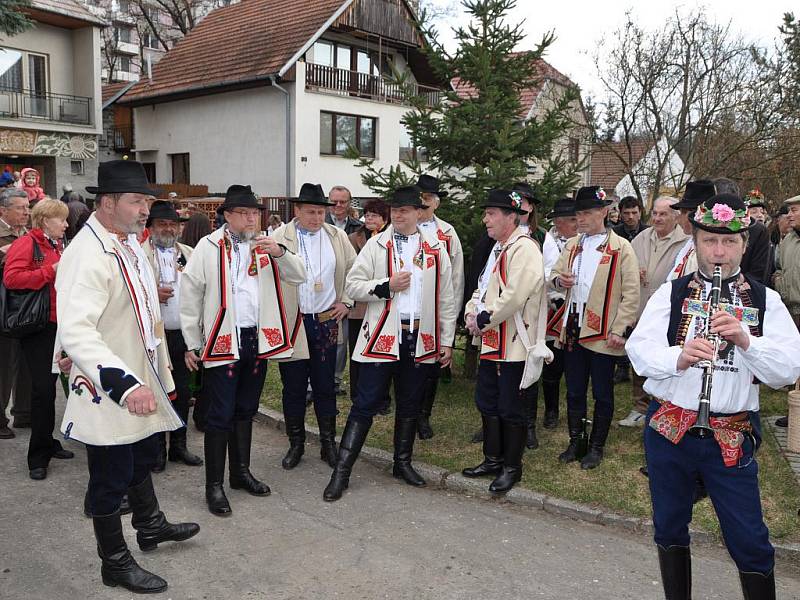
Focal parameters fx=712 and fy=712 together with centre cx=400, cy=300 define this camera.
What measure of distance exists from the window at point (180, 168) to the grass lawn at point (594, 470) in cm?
2175

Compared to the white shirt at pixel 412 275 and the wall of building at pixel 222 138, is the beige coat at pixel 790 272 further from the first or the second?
the wall of building at pixel 222 138

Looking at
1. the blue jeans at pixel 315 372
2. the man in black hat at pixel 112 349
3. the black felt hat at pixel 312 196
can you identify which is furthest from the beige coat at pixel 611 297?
the man in black hat at pixel 112 349

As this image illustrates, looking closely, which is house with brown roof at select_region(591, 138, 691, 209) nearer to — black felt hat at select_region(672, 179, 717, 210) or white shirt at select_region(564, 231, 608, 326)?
white shirt at select_region(564, 231, 608, 326)

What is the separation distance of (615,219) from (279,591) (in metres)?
11.5

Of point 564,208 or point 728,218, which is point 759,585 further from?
point 564,208

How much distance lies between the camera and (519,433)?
5.29 metres

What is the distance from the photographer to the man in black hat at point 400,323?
528 centimetres

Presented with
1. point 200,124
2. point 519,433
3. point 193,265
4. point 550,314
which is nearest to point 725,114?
point 550,314

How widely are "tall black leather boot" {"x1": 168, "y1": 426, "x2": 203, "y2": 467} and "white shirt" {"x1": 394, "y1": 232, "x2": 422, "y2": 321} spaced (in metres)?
2.14

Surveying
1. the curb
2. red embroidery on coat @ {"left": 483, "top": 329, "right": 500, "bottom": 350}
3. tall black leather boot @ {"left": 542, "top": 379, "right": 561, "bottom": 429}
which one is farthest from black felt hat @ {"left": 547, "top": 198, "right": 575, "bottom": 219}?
the curb

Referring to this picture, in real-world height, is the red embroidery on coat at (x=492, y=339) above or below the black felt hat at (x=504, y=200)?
below

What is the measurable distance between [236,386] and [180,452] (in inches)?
48.2

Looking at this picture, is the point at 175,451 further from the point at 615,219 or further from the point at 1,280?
the point at 615,219

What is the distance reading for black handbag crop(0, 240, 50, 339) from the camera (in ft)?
17.5
